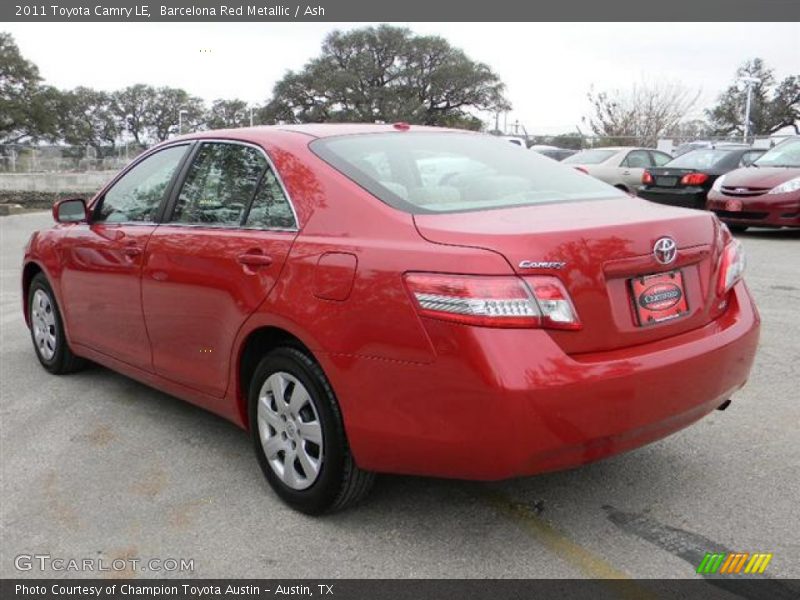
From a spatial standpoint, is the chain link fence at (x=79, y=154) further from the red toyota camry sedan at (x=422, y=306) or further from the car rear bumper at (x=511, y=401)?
the car rear bumper at (x=511, y=401)

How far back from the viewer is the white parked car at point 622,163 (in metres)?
16.3

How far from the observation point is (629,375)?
8.75 ft

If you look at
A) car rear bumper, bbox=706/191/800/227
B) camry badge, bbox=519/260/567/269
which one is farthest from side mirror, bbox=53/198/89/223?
car rear bumper, bbox=706/191/800/227

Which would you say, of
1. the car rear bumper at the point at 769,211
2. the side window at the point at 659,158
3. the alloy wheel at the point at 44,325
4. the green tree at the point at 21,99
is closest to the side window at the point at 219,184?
the alloy wheel at the point at 44,325

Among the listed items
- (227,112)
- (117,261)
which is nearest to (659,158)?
(117,261)

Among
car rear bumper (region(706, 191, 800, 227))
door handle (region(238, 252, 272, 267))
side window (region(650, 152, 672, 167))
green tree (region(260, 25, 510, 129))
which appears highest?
green tree (region(260, 25, 510, 129))

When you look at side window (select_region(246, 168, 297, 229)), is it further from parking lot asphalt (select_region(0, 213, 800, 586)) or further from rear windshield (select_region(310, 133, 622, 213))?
parking lot asphalt (select_region(0, 213, 800, 586))

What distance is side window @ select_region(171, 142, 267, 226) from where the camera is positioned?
359 cm

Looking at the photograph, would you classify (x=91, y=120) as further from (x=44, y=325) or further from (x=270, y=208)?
(x=270, y=208)

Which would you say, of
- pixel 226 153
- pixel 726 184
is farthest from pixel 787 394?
pixel 726 184

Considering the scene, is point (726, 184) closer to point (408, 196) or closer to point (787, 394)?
point (787, 394)

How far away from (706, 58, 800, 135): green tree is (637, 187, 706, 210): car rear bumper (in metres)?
67.2

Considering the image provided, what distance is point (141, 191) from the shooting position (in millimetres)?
4395
